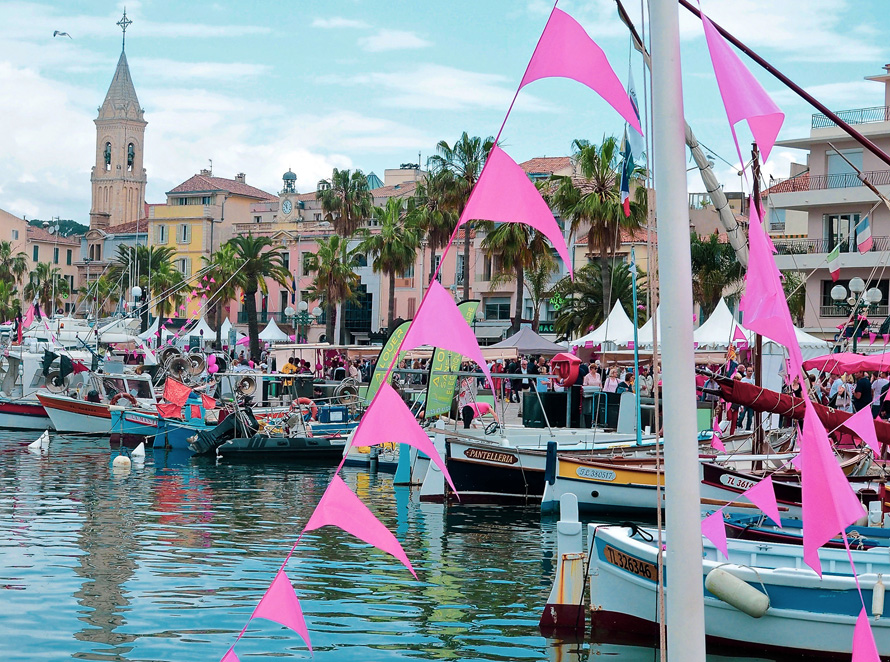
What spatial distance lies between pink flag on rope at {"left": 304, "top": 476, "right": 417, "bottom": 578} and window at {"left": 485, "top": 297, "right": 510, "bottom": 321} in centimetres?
6689

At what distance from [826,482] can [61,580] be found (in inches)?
455

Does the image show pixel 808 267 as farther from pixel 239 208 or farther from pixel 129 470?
pixel 239 208

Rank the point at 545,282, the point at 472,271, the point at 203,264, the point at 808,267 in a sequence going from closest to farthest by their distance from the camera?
the point at 808,267 → the point at 545,282 → the point at 472,271 → the point at 203,264

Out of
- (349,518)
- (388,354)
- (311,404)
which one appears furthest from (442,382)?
(349,518)

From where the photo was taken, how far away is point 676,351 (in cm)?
434

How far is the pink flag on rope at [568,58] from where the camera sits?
518 cm

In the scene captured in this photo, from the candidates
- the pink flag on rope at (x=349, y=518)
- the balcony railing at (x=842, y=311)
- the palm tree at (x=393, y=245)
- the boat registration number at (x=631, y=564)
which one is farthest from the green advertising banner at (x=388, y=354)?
the palm tree at (x=393, y=245)

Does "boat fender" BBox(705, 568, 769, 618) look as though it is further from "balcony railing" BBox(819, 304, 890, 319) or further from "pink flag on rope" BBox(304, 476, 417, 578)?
"balcony railing" BBox(819, 304, 890, 319)

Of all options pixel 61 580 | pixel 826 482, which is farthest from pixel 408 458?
pixel 826 482

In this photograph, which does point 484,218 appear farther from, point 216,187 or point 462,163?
point 216,187

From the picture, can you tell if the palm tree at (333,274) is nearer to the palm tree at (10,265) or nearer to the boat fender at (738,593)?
the palm tree at (10,265)

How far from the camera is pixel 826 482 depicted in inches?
216

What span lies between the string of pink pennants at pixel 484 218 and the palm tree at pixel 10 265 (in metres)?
110

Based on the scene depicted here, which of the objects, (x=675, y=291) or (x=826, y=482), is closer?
(x=675, y=291)
